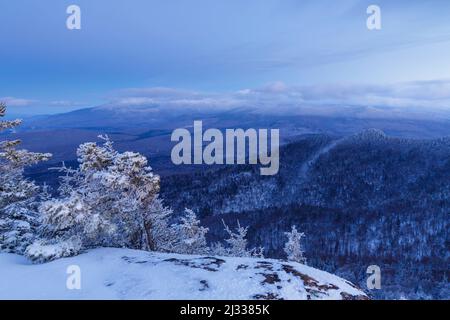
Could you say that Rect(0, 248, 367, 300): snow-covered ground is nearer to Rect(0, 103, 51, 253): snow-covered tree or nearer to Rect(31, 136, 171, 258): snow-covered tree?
Rect(31, 136, 171, 258): snow-covered tree

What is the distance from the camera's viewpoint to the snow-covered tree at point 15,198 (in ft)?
58.9

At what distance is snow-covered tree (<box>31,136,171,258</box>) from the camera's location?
16328mm

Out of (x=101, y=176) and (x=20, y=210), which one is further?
(x=20, y=210)

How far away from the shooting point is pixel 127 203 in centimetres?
1944

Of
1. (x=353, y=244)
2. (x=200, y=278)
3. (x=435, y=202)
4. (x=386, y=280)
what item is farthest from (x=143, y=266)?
(x=435, y=202)

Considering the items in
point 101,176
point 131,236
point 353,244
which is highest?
point 101,176

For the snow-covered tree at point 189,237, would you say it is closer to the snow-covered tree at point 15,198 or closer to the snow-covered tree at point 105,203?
the snow-covered tree at point 105,203

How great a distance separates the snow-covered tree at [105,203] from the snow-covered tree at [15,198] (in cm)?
212

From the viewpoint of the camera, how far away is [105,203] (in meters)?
18.9

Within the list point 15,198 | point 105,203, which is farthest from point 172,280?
point 15,198

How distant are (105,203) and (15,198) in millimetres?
7637

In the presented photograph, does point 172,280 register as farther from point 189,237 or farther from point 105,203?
point 189,237
